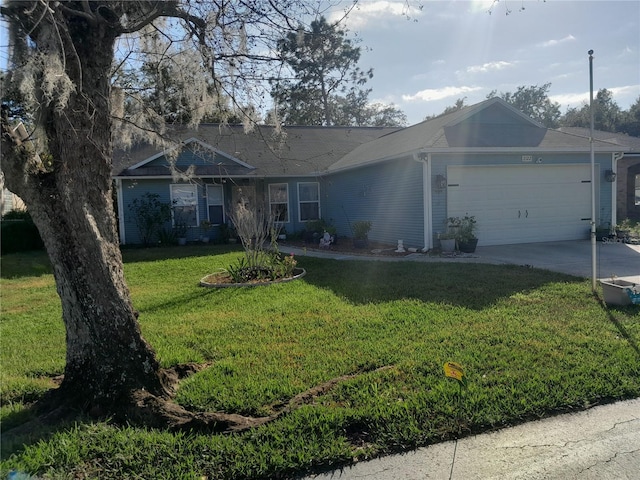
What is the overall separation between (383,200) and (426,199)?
2.49m

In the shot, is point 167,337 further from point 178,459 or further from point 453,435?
point 453,435

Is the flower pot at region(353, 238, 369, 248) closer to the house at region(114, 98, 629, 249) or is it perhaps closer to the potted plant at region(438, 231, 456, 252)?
the house at region(114, 98, 629, 249)

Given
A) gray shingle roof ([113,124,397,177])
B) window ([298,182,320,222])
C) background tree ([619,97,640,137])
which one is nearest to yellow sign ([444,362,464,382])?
gray shingle roof ([113,124,397,177])

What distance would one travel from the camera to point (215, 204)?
16.7 metres

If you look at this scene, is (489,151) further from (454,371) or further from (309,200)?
(454,371)

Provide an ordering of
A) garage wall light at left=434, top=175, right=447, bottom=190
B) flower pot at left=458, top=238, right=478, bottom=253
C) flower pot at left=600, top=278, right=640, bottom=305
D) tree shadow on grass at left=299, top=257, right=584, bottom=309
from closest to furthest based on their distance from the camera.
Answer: flower pot at left=600, top=278, right=640, bottom=305 < tree shadow on grass at left=299, top=257, right=584, bottom=309 < flower pot at left=458, top=238, right=478, bottom=253 < garage wall light at left=434, top=175, right=447, bottom=190

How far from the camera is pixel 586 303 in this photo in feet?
20.2

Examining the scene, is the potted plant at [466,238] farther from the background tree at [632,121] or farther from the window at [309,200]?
the background tree at [632,121]

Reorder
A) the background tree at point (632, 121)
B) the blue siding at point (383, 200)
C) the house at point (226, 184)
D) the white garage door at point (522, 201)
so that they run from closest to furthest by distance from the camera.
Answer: the white garage door at point (522, 201) < the blue siding at point (383, 200) < the house at point (226, 184) < the background tree at point (632, 121)

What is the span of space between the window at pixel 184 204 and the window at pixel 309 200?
3923 mm

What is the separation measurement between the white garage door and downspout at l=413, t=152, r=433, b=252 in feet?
2.07

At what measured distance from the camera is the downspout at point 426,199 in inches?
436

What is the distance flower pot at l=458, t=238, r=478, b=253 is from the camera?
11.1m

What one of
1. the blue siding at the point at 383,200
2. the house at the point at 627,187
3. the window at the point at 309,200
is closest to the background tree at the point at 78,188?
the blue siding at the point at 383,200
